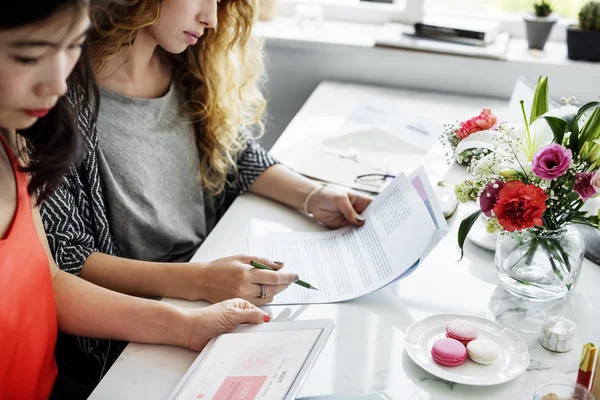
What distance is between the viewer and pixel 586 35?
1942 millimetres

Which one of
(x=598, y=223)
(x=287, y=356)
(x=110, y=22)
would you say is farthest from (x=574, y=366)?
(x=110, y=22)

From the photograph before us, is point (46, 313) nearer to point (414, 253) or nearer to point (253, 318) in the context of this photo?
point (253, 318)

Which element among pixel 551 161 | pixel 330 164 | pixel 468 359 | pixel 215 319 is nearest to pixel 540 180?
pixel 551 161

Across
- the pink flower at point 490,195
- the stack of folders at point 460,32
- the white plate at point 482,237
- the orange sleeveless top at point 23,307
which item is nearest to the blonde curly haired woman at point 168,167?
the orange sleeveless top at point 23,307

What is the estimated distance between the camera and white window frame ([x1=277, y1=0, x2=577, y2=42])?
219cm

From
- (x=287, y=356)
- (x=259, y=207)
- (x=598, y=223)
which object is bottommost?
(x=259, y=207)

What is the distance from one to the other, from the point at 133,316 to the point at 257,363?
22 centimetres

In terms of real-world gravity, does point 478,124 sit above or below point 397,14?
above

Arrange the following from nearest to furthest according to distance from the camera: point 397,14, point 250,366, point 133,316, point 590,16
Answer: point 250,366
point 133,316
point 590,16
point 397,14

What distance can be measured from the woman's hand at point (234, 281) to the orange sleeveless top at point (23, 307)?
224 millimetres

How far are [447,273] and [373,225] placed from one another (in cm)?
18

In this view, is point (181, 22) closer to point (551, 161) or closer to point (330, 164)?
point (330, 164)

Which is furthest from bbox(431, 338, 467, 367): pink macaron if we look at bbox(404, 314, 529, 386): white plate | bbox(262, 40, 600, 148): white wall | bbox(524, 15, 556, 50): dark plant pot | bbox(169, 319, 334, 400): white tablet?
bbox(524, 15, 556, 50): dark plant pot

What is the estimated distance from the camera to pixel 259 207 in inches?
58.8
